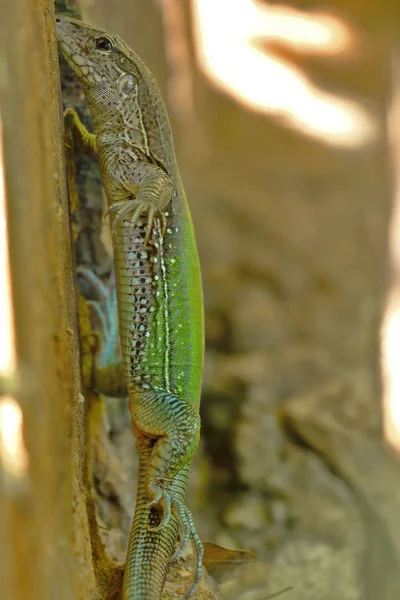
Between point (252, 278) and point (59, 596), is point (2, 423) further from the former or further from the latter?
point (252, 278)

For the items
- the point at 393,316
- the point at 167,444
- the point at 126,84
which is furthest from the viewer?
the point at 393,316

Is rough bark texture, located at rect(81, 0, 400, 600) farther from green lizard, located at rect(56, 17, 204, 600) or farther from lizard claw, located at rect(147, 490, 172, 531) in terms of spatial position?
lizard claw, located at rect(147, 490, 172, 531)

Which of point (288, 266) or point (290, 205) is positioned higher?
point (290, 205)

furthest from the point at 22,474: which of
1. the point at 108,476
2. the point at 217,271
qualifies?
the point at 217,271

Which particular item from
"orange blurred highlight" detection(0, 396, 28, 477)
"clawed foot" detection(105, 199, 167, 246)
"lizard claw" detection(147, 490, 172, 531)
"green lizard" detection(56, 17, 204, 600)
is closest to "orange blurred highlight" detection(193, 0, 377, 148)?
"green lizard" detection(56, 17, 204, 600)

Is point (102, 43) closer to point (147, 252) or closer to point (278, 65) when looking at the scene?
point (147, 252)

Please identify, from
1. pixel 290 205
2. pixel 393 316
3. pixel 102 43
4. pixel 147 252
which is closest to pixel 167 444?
pixel 147 252
